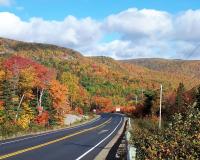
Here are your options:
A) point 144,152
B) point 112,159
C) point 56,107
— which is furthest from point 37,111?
point 144,152

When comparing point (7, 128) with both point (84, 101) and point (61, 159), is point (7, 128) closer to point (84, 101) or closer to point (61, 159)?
point (61, 159)

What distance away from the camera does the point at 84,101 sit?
178750mm

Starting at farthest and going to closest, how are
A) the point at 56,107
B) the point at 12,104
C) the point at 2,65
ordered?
the point at 56,107
the point at 2,65
the point at 12,104

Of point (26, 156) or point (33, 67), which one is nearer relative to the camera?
point (26, 156)

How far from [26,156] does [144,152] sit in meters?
11.0

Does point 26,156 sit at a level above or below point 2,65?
below

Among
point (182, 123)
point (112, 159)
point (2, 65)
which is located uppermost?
point (2, 65)

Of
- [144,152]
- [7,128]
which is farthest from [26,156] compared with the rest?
[7,128]

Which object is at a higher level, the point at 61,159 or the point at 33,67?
the point at 33,67

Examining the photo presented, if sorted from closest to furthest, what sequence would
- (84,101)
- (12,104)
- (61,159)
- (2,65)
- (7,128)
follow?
1. (61,159)
2. (7,128)
3. (12,104)
4. (2,65)
5. (84,101)

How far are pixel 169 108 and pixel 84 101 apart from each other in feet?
312

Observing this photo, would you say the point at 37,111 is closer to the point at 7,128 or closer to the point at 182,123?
the point at 7,128

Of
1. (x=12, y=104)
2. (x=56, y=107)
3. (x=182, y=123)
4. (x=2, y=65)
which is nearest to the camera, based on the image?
(x=182, y=123)

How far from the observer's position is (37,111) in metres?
81.8
